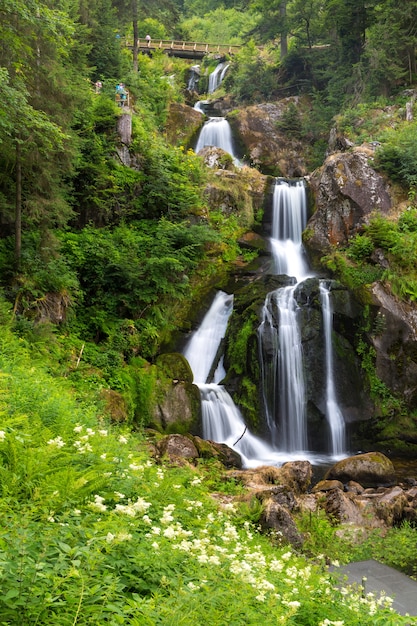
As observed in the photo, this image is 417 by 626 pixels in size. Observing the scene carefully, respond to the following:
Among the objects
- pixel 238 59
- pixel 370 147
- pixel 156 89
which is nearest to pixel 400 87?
pixel 370 147

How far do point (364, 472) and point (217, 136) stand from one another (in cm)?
2207

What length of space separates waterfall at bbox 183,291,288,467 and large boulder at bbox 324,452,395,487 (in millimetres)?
1735

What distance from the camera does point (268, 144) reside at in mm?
27594

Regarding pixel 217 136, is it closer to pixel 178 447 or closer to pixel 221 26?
pixel 178 447

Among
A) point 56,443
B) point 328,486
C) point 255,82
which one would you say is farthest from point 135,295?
point 255,82

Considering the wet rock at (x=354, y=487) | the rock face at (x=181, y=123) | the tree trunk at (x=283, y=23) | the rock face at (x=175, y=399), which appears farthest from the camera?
the tree trunk at (x=283, y=23)

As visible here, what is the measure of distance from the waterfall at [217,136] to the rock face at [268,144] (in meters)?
0.55

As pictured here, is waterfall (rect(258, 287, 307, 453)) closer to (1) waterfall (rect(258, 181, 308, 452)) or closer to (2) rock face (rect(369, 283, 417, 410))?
(1) waterfall (rect(258, 181, 308, 452))

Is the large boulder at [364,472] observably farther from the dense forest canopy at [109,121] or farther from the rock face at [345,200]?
the rock face at [345,200]

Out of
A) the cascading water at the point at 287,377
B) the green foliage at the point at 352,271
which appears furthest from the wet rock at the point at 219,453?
the green foliage at the point at 352,271

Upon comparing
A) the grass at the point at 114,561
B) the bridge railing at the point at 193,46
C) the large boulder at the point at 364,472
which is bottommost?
the large boulder at the point at 364,472

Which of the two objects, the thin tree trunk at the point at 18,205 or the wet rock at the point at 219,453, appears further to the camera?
the wet rock at the point at 219,453

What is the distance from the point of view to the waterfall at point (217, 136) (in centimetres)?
2712

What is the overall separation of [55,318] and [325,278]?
33.6ft
